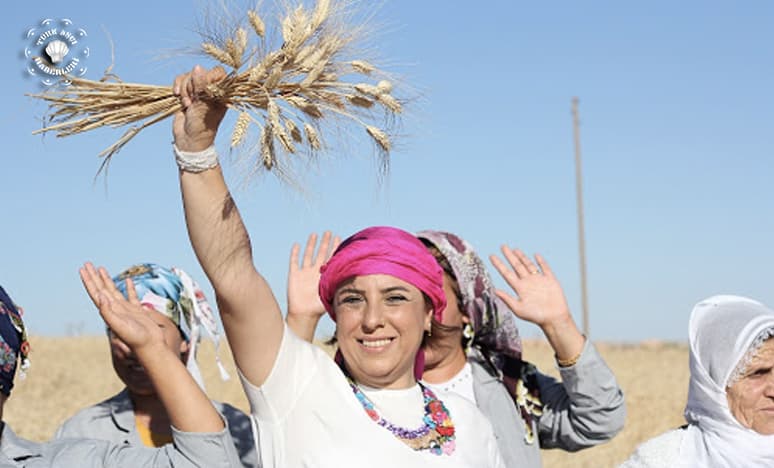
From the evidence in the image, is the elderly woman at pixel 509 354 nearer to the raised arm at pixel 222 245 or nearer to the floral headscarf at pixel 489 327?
the floral headscarf at pixel 489 327

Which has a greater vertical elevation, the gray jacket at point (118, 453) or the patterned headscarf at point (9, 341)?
the patterned headscarf at point (9, 341)

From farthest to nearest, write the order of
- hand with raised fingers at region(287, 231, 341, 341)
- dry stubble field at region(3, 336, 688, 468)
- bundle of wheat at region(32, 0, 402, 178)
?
1. dry stubble field at region(3, 336, 688, 468)
2. hand with raised fingers at region(287, 231, 341, 341)
3. bundle of wheat at region(32, 0, 402, 178)

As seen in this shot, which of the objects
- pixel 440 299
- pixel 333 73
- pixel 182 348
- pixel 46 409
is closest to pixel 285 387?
pixel 440 299

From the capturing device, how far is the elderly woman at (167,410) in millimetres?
3209

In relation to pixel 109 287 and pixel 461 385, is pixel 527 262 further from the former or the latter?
pixel 109 287

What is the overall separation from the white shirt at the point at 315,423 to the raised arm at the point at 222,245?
72 millimetres

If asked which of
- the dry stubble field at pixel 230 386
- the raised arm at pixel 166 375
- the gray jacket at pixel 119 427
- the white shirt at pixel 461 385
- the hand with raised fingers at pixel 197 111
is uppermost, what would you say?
the hand with raised fingers at pixel 197 111

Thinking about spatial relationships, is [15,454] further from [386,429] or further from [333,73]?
[333,73]

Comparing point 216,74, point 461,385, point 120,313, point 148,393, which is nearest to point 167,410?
point 120,313

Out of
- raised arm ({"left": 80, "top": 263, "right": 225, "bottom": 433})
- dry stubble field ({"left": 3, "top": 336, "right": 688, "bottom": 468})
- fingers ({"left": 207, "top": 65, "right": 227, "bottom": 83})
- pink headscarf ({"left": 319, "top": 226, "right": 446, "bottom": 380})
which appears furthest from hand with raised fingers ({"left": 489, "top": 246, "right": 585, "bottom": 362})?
dry stubble field ({"left": 3, "top": 336, "right": 688, "bottom": 468})

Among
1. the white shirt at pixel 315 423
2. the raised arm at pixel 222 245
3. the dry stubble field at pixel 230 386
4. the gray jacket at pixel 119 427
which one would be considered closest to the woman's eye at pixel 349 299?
the white shirt at pixel 315 423

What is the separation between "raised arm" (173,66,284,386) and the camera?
2.90m

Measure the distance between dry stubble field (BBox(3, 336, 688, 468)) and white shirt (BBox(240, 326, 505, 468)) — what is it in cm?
1182

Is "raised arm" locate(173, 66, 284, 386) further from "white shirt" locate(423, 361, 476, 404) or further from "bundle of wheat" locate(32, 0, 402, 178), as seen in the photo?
"white shirt" locate(423, 361, 476, 404)
